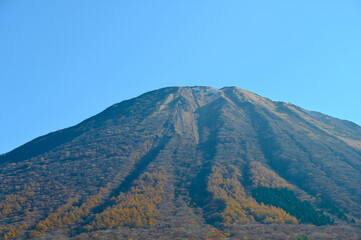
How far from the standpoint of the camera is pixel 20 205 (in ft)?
320

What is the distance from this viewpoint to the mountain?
8075 cm

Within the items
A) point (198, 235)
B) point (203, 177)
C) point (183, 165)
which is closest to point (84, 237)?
point (198, 235)

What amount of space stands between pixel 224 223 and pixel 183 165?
51782mm

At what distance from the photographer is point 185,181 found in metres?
116

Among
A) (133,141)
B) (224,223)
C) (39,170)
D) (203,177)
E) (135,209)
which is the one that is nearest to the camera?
(224,223)

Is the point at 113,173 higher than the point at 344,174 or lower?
higher

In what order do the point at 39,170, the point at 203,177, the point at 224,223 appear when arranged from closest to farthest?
1. the point at 224,223
2. the point at 203,177
3. the point at 39,170

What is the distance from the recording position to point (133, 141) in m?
154

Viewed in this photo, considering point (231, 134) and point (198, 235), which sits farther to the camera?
point (231, 134)

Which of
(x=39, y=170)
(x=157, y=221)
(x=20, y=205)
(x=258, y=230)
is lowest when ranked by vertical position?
(x=258, y=230)

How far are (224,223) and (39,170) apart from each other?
304ft

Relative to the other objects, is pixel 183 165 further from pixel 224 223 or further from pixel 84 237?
pixel 84 237

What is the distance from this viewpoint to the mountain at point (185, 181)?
80.8 metres

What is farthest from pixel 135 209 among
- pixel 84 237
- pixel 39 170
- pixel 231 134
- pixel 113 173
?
pixel 231 134
